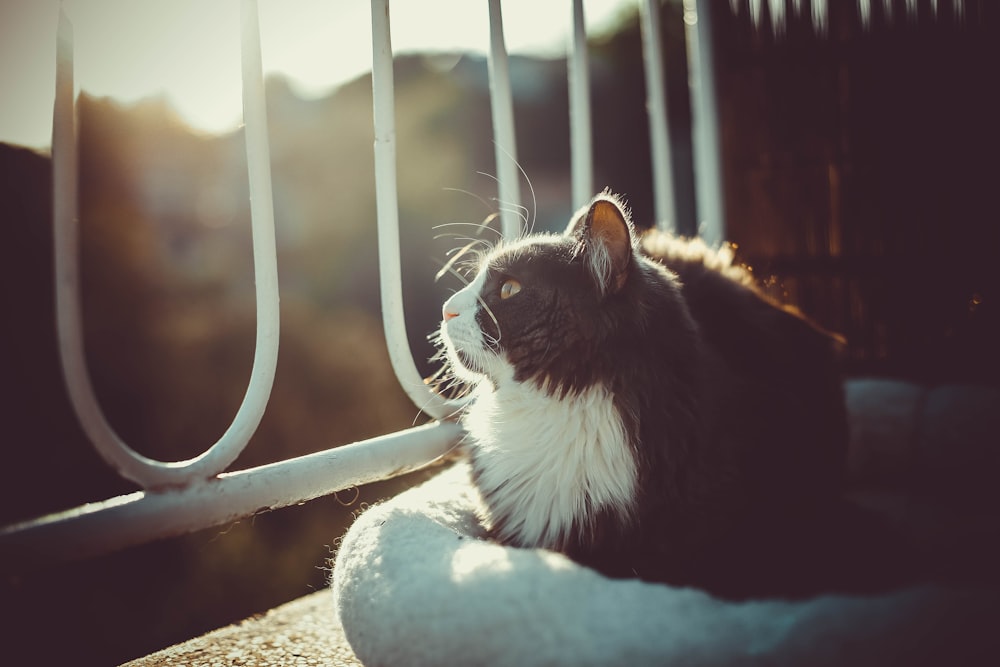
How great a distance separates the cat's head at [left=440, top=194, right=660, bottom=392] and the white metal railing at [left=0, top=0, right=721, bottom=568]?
17 centimetres

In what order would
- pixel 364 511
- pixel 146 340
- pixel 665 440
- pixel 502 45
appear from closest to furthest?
pixel 665 440 → pixel 364 511 → pixel 502 45 → pixel 146 340

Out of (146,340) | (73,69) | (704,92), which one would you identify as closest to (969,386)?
(704,92)

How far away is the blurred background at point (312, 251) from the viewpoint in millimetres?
1072

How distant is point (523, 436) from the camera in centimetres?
105

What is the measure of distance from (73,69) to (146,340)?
173 cm

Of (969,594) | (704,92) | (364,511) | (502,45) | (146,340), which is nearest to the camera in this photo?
(969,594)

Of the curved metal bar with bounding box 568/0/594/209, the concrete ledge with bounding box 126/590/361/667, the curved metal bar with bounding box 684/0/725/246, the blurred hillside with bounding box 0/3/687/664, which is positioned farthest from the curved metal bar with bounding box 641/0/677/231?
the concrete ledge with bounding box 126/590/361/667

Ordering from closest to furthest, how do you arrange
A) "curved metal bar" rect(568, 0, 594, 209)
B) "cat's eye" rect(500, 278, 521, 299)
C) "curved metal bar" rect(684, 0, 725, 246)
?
1. "cat's eye" rect(500, 278, 521, 299)
2. "curved metal bar" rect(568, 0, 594, 209)
3. "curved metal bar" rect(684, 0, 725, 246)

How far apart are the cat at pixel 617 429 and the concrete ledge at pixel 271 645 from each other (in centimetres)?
31

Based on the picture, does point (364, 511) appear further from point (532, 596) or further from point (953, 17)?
point (953, 17)

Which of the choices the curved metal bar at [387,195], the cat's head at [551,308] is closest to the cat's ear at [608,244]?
the cat's head at [551,308]

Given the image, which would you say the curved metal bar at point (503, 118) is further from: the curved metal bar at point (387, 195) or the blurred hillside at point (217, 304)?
the curved metal bar at point (387, 195)

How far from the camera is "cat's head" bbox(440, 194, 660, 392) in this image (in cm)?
99

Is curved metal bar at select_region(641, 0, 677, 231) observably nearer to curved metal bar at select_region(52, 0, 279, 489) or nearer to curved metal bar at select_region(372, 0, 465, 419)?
curved metal bar at select_region(372, 0, 465, 419)
